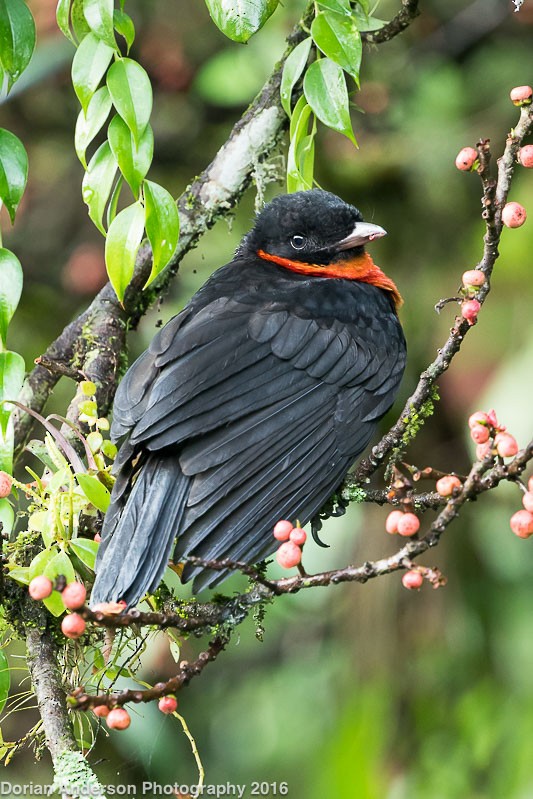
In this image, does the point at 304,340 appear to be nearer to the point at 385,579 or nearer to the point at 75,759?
the point at 385,579

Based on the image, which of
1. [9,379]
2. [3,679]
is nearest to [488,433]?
[9,379]

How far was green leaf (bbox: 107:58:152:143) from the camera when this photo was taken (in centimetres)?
226

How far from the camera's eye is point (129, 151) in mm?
2332

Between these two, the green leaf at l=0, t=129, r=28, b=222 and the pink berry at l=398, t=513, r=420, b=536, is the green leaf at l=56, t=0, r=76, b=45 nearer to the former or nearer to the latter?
the green leaf at l=0, t=129, r=28, b=222

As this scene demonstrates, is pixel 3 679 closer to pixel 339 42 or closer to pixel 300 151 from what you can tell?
pixel 300 151

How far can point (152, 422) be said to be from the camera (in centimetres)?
242

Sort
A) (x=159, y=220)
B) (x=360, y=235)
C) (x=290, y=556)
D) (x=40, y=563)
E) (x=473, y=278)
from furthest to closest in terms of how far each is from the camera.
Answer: (x=360, y=235)
(x=159, y=220)
(x=40, y=563)
(x=473, y=278)
(x=290, y=556)

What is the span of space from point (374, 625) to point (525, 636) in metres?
0.57

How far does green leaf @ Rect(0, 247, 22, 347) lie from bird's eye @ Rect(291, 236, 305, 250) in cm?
117

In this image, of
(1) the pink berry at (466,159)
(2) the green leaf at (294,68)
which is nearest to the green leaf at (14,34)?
(2) the green leaf at (294,68)

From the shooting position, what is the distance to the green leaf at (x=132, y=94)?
2.26 m

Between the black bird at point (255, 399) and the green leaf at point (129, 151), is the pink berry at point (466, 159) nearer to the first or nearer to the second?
the green leaf at point (129, 151)

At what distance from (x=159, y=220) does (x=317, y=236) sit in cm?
94

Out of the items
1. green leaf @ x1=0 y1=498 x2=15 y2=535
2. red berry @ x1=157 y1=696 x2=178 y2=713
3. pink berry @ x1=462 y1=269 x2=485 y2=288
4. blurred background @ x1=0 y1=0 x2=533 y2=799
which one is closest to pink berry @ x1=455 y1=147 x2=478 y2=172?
pink berry @ x1=462 y1=269 x2=485 y2=288
